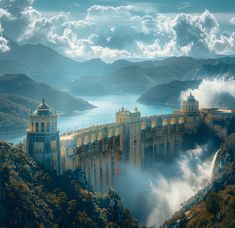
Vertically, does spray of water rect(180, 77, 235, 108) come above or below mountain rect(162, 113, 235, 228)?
above

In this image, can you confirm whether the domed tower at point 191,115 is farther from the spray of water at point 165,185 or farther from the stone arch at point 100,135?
the stone arch at point 100,135

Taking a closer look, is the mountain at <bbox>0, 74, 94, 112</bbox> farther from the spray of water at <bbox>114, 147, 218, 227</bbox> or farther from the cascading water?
the spray of water at <bbox>114, 147, 218, 227</bbox>

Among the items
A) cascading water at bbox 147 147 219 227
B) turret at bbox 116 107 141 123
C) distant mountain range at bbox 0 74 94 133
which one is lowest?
cascading water at bbox 147 147 219 227

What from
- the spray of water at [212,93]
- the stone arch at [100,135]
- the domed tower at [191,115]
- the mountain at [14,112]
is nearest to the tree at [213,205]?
the stone arch at [100,135]

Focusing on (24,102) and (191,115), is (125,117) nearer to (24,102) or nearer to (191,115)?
(191,115)

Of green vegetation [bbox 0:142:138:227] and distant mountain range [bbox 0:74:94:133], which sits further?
distant mountain range [bbox 0:74:94:133]

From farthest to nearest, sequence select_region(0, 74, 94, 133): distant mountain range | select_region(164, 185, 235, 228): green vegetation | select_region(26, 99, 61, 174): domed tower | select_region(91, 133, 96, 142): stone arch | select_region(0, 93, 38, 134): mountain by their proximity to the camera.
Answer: select_region(0, 74, 94, 133): distant mountain range < select_region(0, 93, 38, 134): mountain < select_region(91, 133, 96, 142): stone arch < select_region(26, 99, 61, 174): domed tower < select_region(164, 185, 235, 228): green vegetation

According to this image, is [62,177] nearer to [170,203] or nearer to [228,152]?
[170,203]

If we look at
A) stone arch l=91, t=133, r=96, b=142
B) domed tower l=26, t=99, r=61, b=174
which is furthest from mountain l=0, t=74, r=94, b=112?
domed tower l=26, t=99, r=61, b=174
